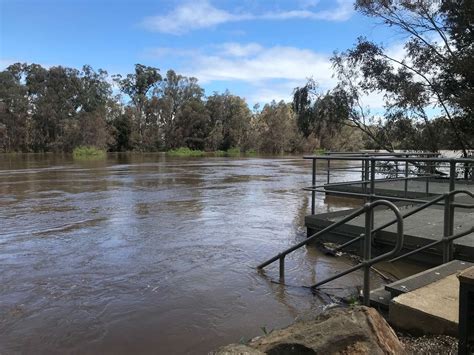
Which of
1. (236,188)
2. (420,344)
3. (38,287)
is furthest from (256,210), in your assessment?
(420,344)

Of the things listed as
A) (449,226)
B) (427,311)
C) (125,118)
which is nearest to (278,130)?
(125,118)

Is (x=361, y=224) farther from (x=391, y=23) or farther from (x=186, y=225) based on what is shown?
(x=391, y=23)

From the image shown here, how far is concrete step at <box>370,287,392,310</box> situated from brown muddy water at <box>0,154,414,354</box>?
695 millimetres

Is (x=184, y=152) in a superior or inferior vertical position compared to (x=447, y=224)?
inferior

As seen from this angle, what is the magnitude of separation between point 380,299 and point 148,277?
120 inches

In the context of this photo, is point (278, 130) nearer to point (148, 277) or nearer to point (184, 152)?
point (184, 152)

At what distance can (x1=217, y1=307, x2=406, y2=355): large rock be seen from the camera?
2.90m

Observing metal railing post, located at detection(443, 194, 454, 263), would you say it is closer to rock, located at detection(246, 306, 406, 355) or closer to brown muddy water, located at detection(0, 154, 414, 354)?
brown muddy water, located at detection(0, 154, 414, 354)

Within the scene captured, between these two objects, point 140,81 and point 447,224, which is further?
point 140,81

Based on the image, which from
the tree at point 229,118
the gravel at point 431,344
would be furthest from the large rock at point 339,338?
the tree at point 229,118

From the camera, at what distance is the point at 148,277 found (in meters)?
6.11

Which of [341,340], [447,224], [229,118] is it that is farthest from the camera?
[229,118]

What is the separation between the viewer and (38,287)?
18.7ft

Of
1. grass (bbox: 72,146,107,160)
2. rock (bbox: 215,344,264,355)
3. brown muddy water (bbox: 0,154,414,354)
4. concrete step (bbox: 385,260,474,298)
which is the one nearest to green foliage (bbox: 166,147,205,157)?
grass (bbox: 72,146,107,160)
